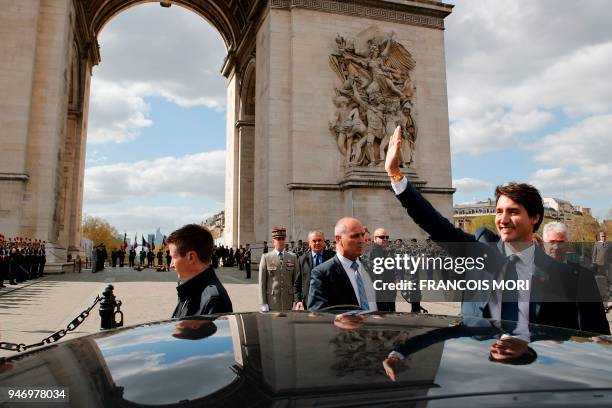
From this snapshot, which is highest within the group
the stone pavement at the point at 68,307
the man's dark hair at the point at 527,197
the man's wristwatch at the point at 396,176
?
the man's wristwatch at the point at 396,176

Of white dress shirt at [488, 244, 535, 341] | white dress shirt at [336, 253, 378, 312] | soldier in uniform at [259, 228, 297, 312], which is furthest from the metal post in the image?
white dress shirt at [488, 244, 535, 341]

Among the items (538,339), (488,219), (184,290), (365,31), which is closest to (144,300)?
(184,290)

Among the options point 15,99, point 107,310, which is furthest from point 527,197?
point 15,99

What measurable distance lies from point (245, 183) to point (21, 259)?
1199cm

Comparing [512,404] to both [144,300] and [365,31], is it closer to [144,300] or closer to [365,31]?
[144,300]

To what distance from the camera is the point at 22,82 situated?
15.3 m

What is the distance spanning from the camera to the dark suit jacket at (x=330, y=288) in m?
3.15

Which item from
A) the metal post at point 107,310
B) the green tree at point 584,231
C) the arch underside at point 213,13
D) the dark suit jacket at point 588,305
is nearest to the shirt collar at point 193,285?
the dark suit jacket at point 588,305

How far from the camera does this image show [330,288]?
3.19 m

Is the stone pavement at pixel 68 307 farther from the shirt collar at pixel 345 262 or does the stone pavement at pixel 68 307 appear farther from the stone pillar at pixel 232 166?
the stone pillar at pixel 232 166

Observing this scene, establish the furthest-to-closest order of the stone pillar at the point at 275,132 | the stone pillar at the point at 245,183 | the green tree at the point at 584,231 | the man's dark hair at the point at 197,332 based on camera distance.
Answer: the green tree at the point at 584,231
the stone pillar at the point at 245,183
the stone pillar at the point at 275,132
the man's dark hair at the point at 197,332

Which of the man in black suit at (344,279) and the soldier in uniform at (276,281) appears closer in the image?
the man in black suit at (344,279)

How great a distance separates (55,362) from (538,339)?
1402mm

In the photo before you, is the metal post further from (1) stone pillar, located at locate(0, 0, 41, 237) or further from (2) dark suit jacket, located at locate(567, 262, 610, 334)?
(1) stone pillar, located at locate(0, 0, 41, 237)
